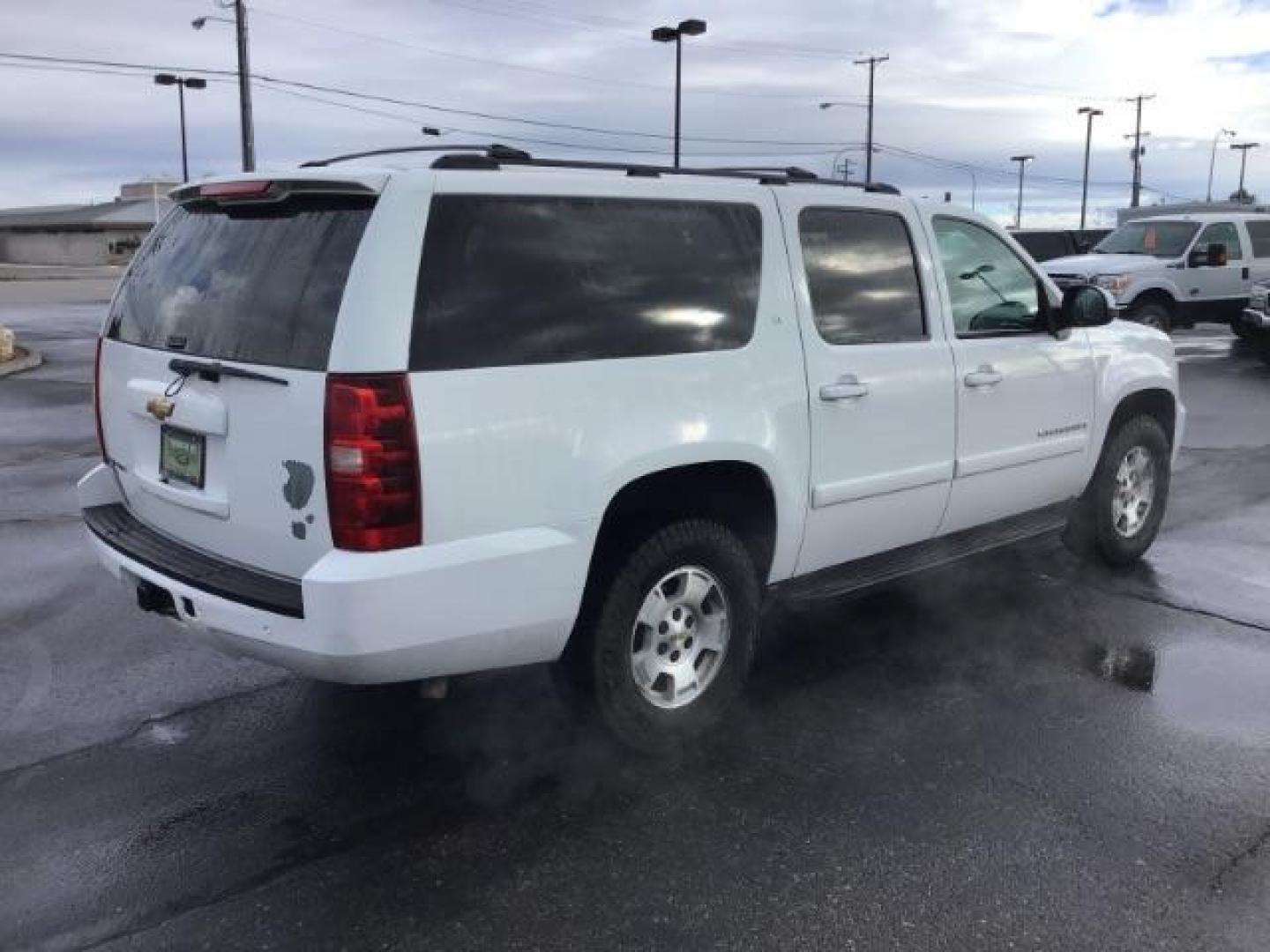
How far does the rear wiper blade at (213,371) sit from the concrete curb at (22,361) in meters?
12.4

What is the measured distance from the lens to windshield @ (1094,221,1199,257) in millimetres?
16672

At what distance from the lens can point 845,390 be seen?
13.6 ft

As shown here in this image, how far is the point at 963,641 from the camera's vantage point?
500cm

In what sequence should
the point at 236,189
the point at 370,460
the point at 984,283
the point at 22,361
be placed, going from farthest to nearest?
the point at 22,361
the point at 984,283
the point at 236,189
the point at 370,460

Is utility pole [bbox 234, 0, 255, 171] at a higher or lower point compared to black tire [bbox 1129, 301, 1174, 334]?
higher

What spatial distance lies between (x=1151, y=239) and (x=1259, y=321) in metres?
2.45

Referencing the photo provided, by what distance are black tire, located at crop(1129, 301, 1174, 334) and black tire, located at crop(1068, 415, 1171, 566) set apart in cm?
1104

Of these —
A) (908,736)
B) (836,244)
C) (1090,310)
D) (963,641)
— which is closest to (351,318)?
(836,244)

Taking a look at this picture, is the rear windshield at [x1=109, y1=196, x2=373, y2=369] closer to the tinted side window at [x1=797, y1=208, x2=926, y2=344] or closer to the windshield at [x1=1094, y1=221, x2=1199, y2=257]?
the tinted side window at [x1=797, y1=208, x2=926, y2=344]

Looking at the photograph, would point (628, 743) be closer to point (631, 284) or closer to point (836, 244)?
point (631, 284)

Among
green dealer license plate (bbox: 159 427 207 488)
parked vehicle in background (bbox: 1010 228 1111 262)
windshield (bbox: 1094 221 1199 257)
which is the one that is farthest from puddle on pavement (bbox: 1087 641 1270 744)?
parked vehicle in background (bbox: 1010 228 1111 262)

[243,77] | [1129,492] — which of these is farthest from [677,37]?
[1129,492]

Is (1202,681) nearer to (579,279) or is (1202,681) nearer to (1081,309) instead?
(1081,309)

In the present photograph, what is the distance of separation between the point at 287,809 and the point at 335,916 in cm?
65
